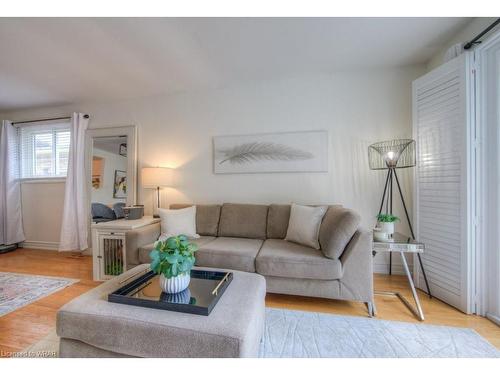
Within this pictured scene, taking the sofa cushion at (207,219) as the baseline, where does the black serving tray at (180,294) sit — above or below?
below

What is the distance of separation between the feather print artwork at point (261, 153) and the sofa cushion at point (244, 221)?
63 cm

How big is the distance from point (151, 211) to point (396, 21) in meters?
3.45

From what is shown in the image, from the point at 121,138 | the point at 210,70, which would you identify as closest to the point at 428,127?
the point at 210,70

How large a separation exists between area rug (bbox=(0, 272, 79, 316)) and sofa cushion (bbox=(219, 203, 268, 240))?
69.1 inches

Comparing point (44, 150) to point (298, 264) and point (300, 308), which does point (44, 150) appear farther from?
point (300, 308)

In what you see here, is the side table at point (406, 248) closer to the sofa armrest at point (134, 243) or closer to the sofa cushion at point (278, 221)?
the sofa cushion at point (278, 221)

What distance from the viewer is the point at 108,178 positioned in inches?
127

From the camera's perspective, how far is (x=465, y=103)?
Answer: 5.61 feet

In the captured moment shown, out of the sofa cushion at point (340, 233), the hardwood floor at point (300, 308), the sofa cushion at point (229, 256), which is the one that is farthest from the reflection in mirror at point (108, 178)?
the sofa cushion at point (340, 233)

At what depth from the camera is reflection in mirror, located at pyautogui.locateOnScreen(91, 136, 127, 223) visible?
316cm

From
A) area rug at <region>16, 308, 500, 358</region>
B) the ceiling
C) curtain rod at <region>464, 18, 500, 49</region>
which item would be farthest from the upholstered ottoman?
curtain rod at <region>464, 18, 500, 49</region>

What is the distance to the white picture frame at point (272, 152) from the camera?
102 inches
